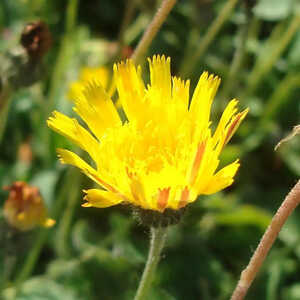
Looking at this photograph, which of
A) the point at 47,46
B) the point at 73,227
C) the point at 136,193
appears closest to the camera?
the point at 136,193

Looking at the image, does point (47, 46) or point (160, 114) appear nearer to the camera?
point (160, 114)

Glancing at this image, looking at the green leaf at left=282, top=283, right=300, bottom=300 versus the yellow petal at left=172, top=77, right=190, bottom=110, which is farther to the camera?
the green leaf at left=282, top=283, right=300, bottom=300

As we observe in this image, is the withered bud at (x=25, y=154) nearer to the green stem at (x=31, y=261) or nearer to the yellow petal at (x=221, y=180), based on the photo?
the green stem at (x=31, y=261)

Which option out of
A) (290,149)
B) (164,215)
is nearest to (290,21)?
(290,149)

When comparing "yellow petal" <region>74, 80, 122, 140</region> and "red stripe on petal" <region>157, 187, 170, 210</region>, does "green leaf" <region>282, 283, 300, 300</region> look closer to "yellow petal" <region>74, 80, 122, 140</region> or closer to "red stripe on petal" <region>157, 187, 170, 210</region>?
"yellow petal" <region>74, 80, 122, 140</region>

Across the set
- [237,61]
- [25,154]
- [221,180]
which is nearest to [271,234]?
[221,180]

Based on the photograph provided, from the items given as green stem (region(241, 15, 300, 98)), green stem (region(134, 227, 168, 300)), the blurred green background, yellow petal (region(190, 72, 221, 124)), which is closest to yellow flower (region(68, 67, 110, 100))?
the blurred green background

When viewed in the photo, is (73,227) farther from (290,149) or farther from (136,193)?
(136,193)
